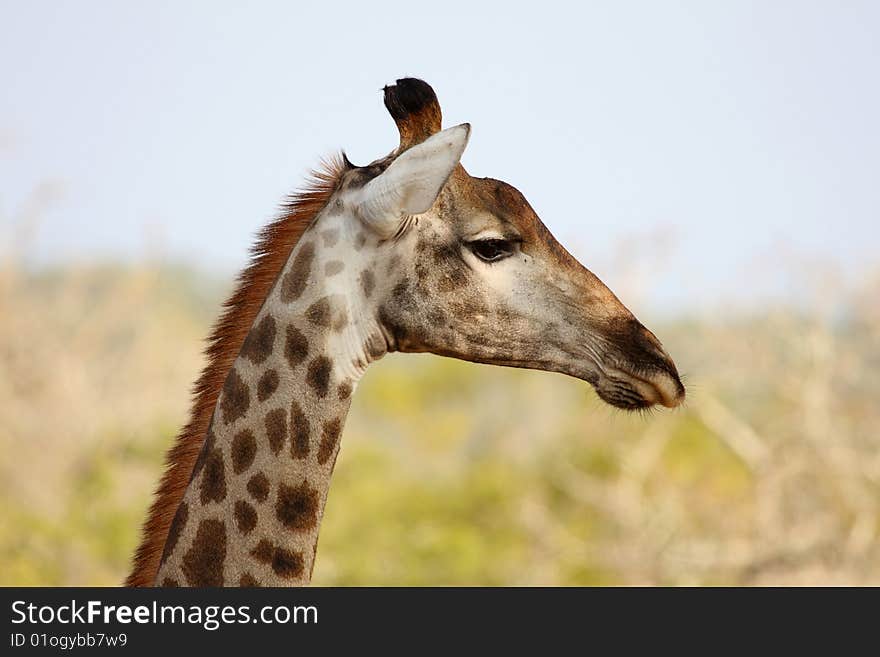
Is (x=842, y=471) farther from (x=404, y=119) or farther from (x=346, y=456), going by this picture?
(x=404, y=119)

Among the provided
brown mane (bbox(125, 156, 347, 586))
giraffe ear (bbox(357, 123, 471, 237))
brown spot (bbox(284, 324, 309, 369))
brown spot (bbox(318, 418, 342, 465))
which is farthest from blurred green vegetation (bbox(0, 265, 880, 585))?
giraffe ear (bbox(357, 123, 471, 237))

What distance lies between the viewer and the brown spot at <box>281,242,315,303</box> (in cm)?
501

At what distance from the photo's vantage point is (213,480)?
4.93 m

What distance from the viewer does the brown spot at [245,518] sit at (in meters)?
4.84

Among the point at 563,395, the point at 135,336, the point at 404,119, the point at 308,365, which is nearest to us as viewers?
the point at 308,365

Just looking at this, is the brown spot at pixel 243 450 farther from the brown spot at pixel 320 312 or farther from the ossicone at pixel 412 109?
the ossicone at pixel 412 109

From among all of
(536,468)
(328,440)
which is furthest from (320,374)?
(536,468)

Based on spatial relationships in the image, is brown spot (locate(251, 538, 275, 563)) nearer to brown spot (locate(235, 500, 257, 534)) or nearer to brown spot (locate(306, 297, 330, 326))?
brown spot (locate(235, 500, 257, 534))

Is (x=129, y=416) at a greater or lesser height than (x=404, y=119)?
lesser

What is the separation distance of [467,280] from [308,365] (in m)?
0.74

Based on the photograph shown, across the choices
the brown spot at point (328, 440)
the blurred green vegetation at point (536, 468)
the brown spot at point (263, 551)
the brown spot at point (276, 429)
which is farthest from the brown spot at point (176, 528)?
the blurred green vegetation at point (536, 468)

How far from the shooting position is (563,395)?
47812 millimetres

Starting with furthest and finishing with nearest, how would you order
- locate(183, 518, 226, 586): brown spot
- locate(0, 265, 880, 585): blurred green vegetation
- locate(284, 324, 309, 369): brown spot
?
1. locate(0, 265, 880, 585): blurred green vegetation
2. locate(284, 324, 309, 369): brown spot
3. locate(183, 518, 226, 586): brown spot
